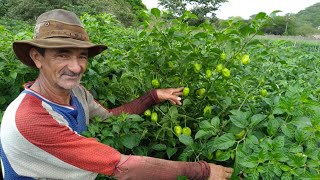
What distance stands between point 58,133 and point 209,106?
75cm

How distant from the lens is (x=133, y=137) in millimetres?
1755

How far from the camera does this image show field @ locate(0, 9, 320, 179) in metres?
1.33

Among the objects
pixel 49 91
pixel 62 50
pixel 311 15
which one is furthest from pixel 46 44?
pixel 311 15

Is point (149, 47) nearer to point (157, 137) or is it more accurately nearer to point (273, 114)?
point (157, 137)

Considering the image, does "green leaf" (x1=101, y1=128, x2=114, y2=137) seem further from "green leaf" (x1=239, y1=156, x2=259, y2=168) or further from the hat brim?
"green leaf" (x1=239, y1=156, x2=259, y2=168)

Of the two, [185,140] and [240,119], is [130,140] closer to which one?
[185,140]

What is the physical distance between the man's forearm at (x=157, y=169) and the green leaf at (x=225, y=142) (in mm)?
156

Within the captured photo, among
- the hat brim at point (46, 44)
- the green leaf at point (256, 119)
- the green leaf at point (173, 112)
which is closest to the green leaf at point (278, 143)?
the green leaf at point (256, 119)

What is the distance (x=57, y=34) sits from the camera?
1611 millimetres

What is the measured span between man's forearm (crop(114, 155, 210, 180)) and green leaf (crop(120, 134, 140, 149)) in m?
0.21

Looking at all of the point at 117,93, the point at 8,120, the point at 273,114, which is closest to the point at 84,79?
the point at 117,93

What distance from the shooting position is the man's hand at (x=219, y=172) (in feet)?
4.95

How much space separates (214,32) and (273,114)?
1.56 feet

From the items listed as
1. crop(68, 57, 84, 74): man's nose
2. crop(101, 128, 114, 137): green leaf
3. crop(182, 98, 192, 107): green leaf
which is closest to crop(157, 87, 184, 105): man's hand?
crop(182, 98, 192, 107): green leaf
